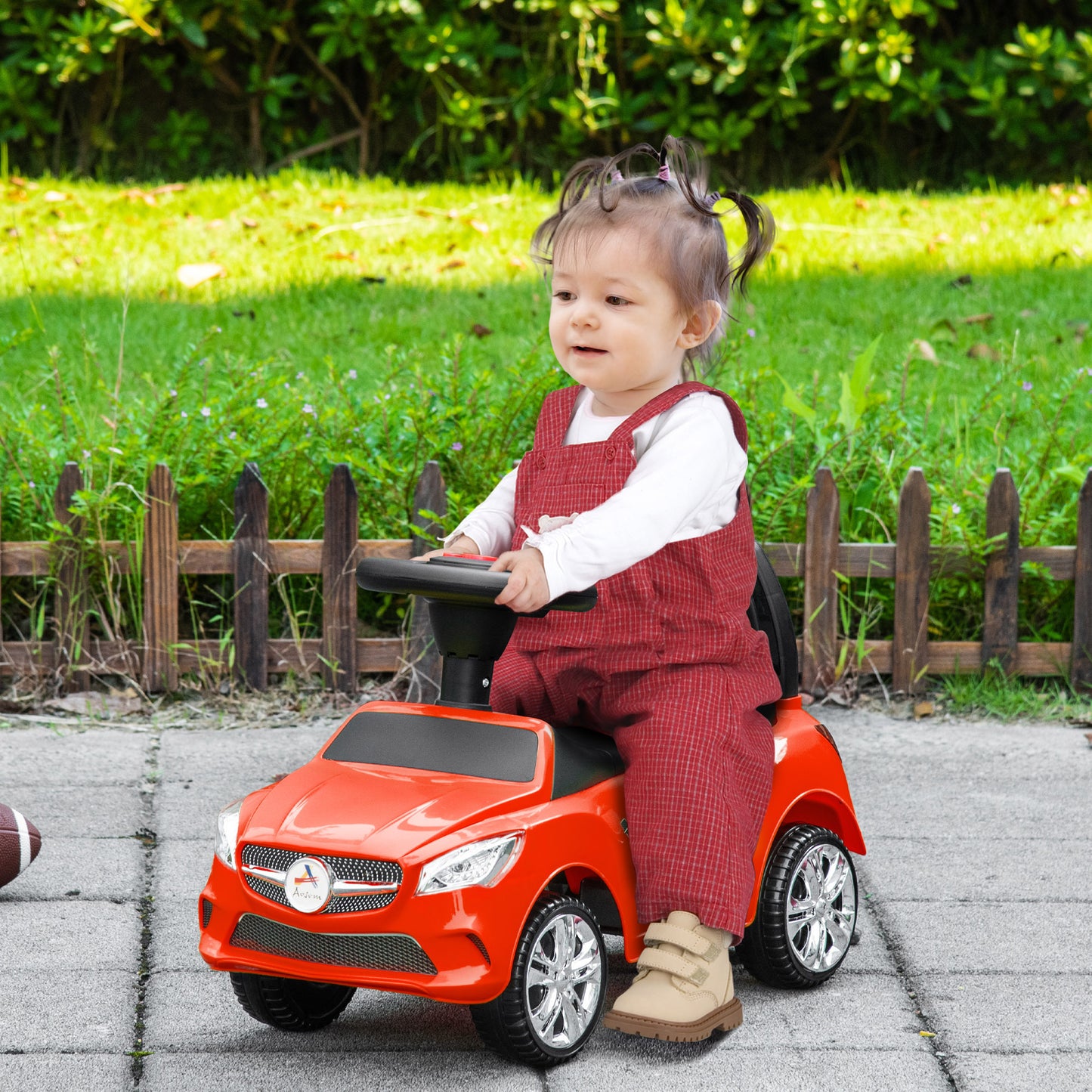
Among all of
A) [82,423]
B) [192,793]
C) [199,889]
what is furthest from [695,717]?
[82,423]

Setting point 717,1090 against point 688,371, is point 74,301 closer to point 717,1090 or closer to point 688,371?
point 688,371

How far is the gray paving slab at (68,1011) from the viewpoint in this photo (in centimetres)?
221

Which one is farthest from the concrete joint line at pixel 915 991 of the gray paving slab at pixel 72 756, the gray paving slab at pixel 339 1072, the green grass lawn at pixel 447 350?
the gray paving slab at pixel 72 756

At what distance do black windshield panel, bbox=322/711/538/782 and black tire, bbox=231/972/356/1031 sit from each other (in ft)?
1.20

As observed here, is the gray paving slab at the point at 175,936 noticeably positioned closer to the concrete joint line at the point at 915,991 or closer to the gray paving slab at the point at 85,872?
the gray paving slab at the point at 85,872

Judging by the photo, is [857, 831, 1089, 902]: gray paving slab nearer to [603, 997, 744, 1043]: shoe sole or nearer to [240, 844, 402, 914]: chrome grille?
[603, 997, 744, 1043]: shoe sole

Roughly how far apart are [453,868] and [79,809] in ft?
5.20

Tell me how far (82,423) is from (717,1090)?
9.58 ft

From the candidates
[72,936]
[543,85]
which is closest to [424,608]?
[72,936]

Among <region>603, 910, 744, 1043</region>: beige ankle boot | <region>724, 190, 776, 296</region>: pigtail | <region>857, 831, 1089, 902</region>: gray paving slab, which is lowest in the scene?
<region>857, 831, 1089, 902</region>: gray paving slab

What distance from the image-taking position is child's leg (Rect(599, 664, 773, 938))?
7.25ft

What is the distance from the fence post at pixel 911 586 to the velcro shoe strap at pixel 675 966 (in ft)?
6.59

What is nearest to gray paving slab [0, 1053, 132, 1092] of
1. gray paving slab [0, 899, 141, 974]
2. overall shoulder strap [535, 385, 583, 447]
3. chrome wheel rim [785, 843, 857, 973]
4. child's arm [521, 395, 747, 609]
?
gray paving slab [0, 899, 141, 974]

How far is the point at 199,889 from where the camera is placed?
9.25ft
